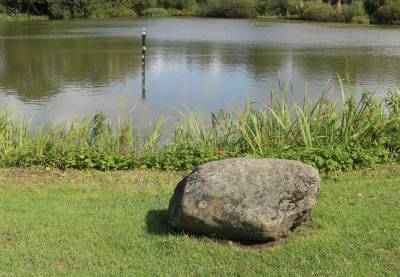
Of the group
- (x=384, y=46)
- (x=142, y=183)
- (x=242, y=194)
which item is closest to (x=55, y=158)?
(x=142, y=183)

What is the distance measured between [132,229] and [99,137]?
270cm

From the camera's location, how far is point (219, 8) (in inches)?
1881

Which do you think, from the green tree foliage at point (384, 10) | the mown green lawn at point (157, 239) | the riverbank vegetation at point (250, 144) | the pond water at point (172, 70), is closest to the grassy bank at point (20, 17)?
the pond water at point (172, 70)

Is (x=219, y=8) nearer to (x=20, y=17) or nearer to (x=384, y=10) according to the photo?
(x=384, y=10)

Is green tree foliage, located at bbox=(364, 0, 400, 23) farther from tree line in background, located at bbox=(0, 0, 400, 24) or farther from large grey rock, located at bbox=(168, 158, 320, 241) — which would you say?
large grey rock, located at bbox=(168, 158, 320, 241)

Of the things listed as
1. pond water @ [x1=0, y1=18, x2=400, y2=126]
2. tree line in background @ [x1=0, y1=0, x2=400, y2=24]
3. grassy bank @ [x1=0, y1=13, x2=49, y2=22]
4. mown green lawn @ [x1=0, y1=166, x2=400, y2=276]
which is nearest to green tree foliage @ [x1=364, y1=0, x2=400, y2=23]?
tree line in background @ [x1=0, y1=0, x2=400, y2=24]

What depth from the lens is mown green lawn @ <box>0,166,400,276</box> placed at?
3232mm

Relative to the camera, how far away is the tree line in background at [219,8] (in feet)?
126

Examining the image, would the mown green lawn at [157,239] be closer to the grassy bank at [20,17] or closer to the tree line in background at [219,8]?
the tree line in background at [219,8]

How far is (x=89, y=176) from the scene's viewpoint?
18.2 feet

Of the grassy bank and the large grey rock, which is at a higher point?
the grassy bank

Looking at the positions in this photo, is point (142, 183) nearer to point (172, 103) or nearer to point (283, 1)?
point (172, 103)

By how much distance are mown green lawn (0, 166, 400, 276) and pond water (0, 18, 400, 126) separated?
3819 mm

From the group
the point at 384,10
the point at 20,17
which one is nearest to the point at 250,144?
the point at 384,10
